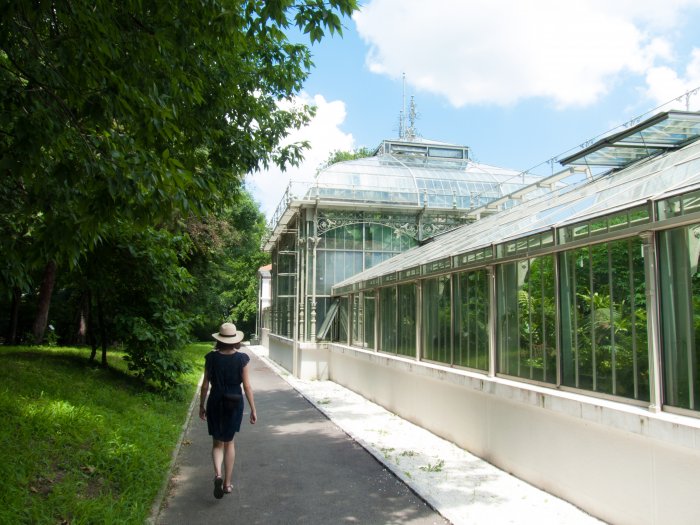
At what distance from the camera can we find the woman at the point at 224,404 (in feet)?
20.6

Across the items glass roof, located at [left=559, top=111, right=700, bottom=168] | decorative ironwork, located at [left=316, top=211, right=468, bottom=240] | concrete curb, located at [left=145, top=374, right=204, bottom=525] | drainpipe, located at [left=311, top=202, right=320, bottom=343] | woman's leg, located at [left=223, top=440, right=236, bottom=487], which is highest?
decorative ironwork, located at [left=316, top=211, right=468, bottom=240]

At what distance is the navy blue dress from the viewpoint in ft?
20.7

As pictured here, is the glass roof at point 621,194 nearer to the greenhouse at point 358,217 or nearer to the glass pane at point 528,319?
the glass pane at point 528,319

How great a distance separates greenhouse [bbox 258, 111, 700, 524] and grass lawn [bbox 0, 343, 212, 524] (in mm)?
4197

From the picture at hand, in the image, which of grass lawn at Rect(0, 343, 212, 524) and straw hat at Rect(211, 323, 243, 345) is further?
straw hat at Rect(211, 323, 243, 345)

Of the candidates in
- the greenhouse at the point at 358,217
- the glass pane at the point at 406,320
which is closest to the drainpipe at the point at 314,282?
the greenhouse at the point at 358,217

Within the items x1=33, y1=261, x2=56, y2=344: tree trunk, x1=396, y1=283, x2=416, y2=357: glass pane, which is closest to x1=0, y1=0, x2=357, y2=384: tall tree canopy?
x1=396, y1=283, x2=416, y2=357: glass pane

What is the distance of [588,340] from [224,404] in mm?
3995

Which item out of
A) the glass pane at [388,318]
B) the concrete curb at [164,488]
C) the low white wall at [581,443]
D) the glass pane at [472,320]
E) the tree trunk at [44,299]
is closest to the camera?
the low white wall at [581,443]

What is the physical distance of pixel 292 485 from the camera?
6738 millimetres

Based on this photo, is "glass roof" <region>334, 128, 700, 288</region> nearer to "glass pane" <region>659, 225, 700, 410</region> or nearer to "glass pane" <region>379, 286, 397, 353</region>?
"glass pane" <region>659, 225, 700, 410</region>

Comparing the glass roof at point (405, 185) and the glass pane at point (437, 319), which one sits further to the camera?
the glass roof at point (405, 185)

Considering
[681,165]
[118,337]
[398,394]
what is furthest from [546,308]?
[118,337]

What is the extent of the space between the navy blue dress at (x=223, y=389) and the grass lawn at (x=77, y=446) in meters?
0.87
